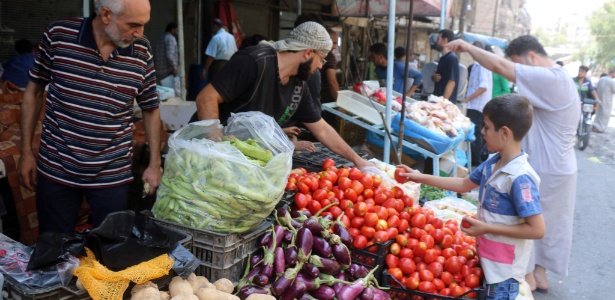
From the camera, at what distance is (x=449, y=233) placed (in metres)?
3.45

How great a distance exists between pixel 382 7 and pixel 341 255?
321 inches

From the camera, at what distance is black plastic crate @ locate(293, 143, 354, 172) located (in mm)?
4109

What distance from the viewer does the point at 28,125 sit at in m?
2.74

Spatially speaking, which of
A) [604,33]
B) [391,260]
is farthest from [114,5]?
[604,33]

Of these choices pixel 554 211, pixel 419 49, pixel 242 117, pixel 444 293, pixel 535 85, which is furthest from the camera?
pixel 419 49

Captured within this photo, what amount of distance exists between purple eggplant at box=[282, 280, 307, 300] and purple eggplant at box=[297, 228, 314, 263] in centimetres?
17

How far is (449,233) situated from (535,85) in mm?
1596

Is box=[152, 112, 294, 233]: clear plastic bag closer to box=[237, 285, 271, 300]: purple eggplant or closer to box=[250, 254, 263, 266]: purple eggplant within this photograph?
box=[250, 254, 263, 266]: purple eggplant

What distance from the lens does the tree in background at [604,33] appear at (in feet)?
184

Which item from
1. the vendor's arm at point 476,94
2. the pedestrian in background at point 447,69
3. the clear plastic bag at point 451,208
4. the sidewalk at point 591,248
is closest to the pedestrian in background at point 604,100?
the sidewalk at point 591,248

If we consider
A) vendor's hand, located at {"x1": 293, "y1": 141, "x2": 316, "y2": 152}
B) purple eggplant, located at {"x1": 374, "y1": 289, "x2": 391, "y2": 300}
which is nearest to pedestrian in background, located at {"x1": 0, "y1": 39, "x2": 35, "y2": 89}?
vendor's hand, located at {"x1": 293, "y1": 141, "x2": 316, "y2": 152}

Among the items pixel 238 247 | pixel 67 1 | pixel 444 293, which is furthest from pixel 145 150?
pixel 67 1

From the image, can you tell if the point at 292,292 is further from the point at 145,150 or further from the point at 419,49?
the point at 419,49

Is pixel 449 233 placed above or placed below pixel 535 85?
below
